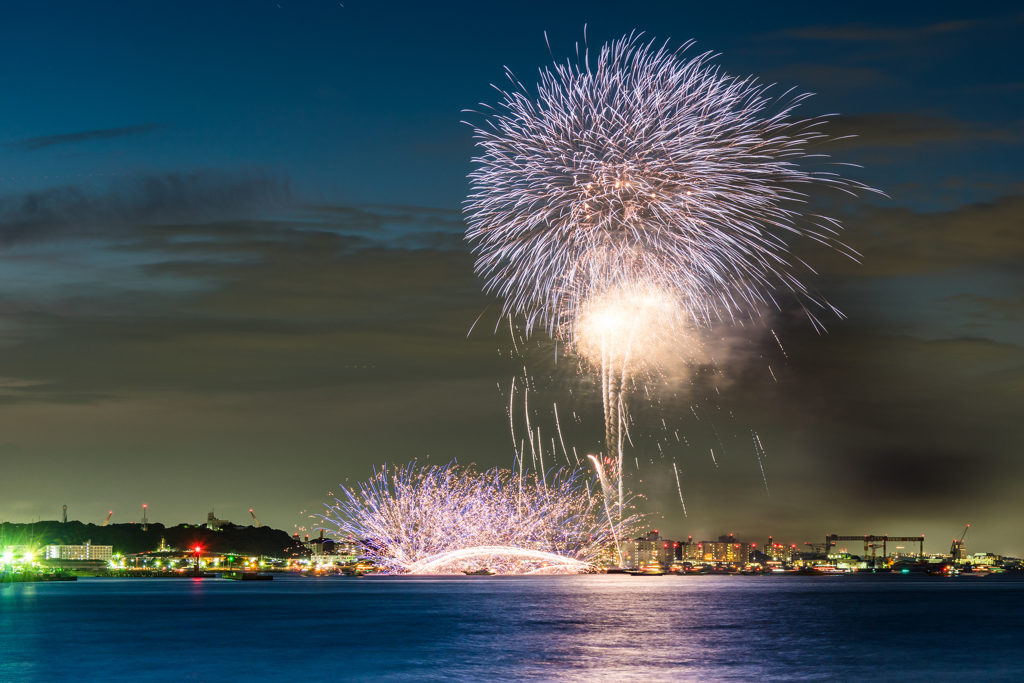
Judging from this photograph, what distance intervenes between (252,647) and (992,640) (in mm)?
54999

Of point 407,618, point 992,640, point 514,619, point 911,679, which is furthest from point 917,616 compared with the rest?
point 911,679

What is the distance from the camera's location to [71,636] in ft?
258

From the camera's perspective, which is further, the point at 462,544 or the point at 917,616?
the point at 462,544

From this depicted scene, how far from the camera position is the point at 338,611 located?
116500mm

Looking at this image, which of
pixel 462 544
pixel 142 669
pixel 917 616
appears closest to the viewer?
pixel 142 669

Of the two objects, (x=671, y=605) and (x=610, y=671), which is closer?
(x=610, y=671)

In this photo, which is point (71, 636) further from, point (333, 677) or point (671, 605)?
point (671, 605)

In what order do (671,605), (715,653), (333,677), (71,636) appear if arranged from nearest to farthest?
(333,677)
(715,653)
(71,636)
(671,605)

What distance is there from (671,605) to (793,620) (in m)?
26.4

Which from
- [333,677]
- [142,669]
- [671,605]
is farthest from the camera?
[671,605]

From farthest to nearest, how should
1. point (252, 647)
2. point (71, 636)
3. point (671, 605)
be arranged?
point (671, 605)
point (71, 636)
point (252, 647)

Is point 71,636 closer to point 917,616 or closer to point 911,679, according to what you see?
point 911,679

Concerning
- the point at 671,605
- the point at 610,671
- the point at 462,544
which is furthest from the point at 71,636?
the point at 462,544

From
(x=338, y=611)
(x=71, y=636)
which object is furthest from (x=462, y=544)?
(x=71, y=636)
